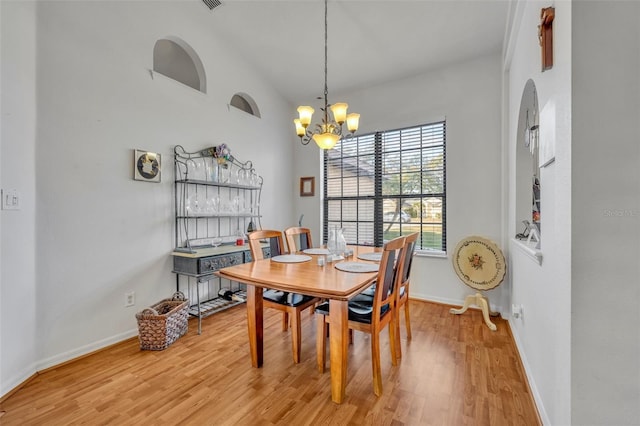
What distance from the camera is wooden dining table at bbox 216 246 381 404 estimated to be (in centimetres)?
155

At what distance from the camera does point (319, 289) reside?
1.51m

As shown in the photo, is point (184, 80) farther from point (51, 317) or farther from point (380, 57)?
point (51, 317)

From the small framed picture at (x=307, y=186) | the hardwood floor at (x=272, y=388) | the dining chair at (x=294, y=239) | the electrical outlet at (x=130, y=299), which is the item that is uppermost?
the small framed picture at (x=307, y=186)

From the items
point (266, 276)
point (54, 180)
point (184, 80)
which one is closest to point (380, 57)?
point (184, 80)

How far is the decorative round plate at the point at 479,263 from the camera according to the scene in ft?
9.02

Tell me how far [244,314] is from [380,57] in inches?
135

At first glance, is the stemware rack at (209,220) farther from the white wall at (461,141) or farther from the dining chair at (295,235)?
the white wall at (461,141)

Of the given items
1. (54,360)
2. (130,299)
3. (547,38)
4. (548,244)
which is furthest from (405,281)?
(54,360)

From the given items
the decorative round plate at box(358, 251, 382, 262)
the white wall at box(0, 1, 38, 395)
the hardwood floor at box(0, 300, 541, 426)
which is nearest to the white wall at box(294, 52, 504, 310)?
the hardwood floor at box(0, 300, 541, 426)

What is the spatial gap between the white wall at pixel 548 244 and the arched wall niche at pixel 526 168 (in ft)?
0.15

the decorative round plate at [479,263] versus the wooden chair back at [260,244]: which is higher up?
the wooden chair back at [260,244]

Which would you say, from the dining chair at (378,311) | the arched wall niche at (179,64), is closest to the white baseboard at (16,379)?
the dining chair at (378,311)

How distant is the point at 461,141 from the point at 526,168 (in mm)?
958

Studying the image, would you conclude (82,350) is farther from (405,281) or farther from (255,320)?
(405,281)
